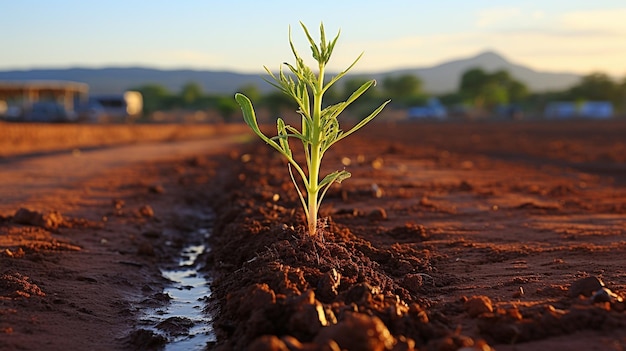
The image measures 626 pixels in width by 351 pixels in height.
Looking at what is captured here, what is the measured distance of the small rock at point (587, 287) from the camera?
3.62 m

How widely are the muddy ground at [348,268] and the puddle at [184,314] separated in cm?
11

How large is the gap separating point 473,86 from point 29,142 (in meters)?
78.7

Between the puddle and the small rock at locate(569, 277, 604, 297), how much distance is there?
203 centimetres

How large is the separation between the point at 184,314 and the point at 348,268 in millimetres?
1329

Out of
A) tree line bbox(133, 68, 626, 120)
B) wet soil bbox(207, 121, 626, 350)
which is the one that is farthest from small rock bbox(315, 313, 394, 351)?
tree line bbox(133, 68, 626, 120)

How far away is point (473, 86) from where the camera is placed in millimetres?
94625

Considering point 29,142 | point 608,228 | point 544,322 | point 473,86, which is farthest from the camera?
point 473,86

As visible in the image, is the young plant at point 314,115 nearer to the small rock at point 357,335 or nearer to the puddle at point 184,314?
the puddle at point 184,314

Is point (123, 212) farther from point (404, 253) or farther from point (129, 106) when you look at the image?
point (129, 106)

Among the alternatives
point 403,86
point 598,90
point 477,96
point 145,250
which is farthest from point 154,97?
point 145,250

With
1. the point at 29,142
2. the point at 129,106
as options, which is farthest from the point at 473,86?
the point at 29,142

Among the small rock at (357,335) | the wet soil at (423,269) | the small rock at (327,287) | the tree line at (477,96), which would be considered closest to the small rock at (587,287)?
the wet soil at (423,269)

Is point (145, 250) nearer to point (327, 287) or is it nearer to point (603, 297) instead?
point (327, 287)

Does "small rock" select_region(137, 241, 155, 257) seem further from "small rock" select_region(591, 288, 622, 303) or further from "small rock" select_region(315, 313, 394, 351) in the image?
"small rock" select_region(591, 288, 622, 303)
